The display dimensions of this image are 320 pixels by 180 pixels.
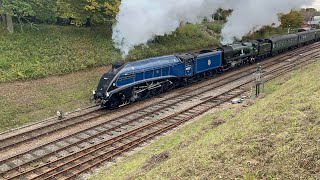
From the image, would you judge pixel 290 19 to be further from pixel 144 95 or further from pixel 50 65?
pixel 50 65

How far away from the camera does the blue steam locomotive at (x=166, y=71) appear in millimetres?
21281

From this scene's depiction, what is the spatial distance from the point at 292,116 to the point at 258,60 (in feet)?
88.1

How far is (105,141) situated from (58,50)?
606 inches

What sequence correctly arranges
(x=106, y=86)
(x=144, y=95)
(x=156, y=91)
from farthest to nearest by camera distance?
(x=156, y=91), (x=144, y=95), (x=106, y=86)

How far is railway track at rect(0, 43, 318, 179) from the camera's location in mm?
13680

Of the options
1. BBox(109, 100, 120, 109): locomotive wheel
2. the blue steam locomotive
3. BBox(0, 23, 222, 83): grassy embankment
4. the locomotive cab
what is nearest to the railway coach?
the blue steam locomotive

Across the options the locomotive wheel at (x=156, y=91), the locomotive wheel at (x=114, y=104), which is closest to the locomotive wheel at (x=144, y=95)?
the locomotive wheel at (x=156, y=91)

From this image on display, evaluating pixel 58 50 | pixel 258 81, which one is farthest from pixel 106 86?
pixel 58 50

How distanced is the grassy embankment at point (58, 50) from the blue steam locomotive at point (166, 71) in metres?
6.57

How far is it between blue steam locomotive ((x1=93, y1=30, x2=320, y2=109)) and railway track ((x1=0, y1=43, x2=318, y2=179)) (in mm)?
1907

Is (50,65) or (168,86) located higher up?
(50,65)

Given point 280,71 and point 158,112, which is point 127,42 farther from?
point 280,71

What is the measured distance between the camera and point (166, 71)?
82.3 ft

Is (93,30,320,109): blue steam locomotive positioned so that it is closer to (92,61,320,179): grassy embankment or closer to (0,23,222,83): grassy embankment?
(0,23,222,83): grassy embankment
